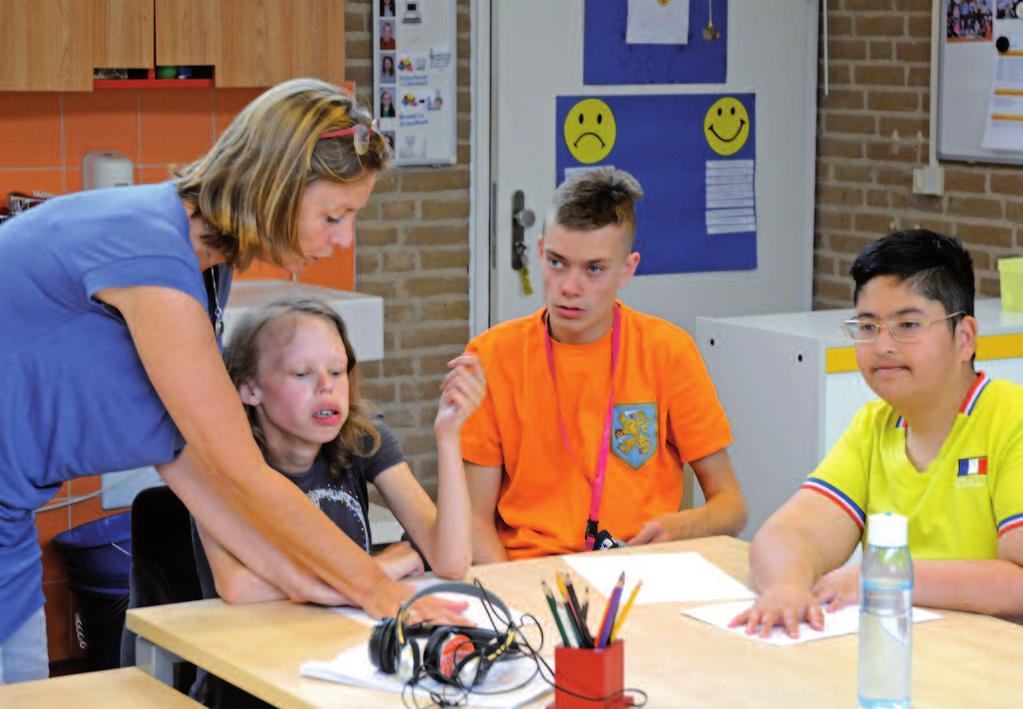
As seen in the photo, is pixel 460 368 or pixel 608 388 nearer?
pixel 460 368

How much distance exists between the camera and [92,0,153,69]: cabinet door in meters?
4.08

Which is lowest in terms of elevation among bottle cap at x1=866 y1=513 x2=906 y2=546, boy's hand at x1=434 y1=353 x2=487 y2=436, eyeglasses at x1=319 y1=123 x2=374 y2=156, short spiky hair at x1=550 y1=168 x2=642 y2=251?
bottle cap at x1=866 y1=513 x2=906 y2=546

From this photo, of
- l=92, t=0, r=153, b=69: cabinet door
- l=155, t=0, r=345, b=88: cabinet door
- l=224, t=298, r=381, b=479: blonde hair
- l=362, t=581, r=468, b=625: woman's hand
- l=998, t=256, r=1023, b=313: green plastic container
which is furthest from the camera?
l=998, t=256, r=1023, b=313: green plastic container

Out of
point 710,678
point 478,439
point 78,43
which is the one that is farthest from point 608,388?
point 78,43

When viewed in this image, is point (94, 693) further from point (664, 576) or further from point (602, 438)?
point (602, 438)

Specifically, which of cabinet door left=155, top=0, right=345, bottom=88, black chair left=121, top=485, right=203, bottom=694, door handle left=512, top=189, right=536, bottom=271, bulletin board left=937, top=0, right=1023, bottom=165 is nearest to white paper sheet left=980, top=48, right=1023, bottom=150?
bulletin board left=937, top=0, right=1023, bottom=165

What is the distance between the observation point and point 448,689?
1902mm

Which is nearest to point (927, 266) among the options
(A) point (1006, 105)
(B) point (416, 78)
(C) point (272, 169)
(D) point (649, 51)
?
(C) point (272, 169)

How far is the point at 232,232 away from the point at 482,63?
3.06m

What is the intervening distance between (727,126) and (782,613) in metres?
3.47

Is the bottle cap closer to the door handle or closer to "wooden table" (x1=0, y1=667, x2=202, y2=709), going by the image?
"wooden table" (x1=0, y1=667, x2=202, y2=709)

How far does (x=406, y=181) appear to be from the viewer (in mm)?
4992

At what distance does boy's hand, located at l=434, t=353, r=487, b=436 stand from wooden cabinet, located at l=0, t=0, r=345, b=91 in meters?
2.02

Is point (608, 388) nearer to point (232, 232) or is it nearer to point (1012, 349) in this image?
point (232, 232)
